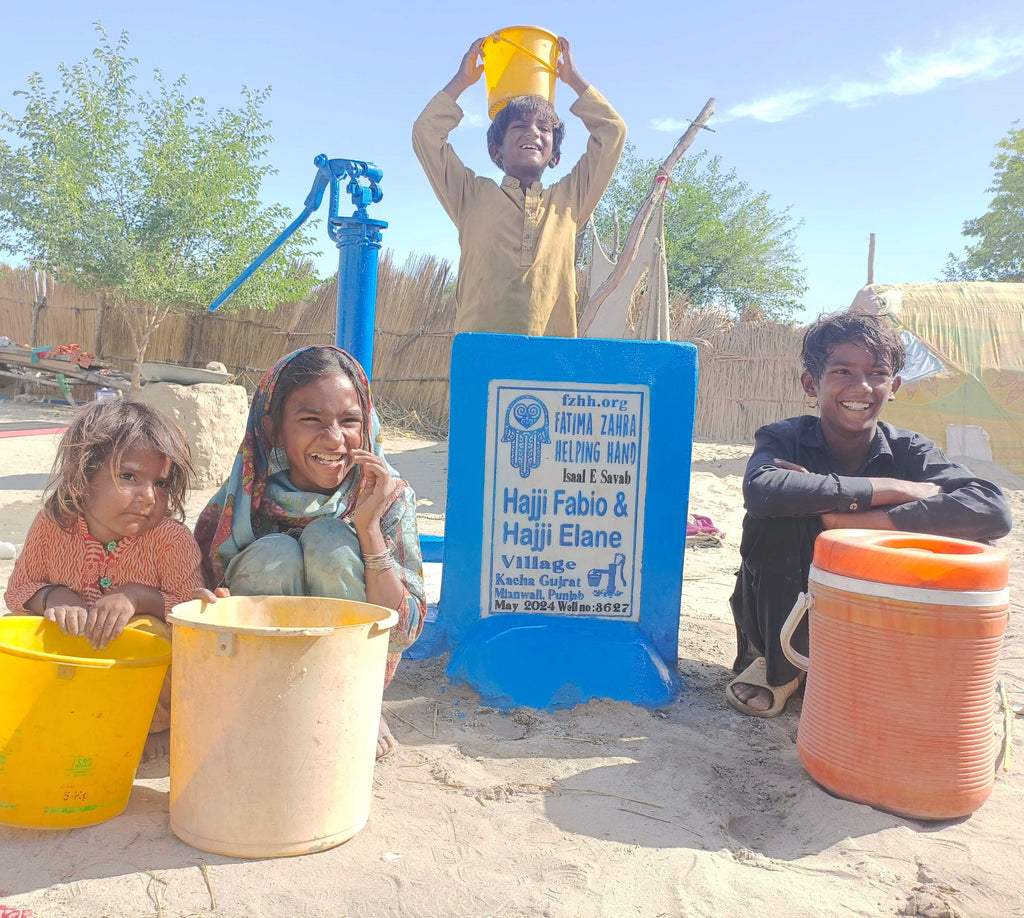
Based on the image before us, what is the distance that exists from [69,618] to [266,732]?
0.47 meters

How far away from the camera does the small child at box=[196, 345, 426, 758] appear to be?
1877mm

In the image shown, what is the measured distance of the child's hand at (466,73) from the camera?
3275mm

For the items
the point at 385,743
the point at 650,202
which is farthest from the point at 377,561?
the point at 650,202

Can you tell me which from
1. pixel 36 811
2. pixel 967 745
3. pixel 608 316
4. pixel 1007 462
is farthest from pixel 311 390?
pixel 1007 462

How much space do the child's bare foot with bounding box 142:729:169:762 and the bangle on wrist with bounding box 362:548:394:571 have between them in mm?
584

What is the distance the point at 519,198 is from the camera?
317 cm

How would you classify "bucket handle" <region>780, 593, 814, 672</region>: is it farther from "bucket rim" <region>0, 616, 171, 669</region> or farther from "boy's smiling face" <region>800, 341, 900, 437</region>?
"bucket rim" <region>0, 616, 171, 669</region>

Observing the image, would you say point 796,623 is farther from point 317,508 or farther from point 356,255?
point 356,255

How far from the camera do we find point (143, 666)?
156 cm

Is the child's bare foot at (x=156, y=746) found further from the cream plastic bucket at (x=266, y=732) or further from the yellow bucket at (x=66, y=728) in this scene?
the cream plastic bucket at (x=266, y=732)

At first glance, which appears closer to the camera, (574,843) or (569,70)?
(574,843)

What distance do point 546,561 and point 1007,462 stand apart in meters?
9.50

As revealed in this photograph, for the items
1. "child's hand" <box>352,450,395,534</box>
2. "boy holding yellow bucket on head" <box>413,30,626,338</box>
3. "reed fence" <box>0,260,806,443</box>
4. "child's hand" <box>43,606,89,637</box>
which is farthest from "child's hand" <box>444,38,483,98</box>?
"reed fence" <box>0,260,806,443</box>

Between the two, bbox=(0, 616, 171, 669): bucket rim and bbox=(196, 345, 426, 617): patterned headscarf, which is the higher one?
bbox=(196, 345, 426, 617): patterned headscarf
